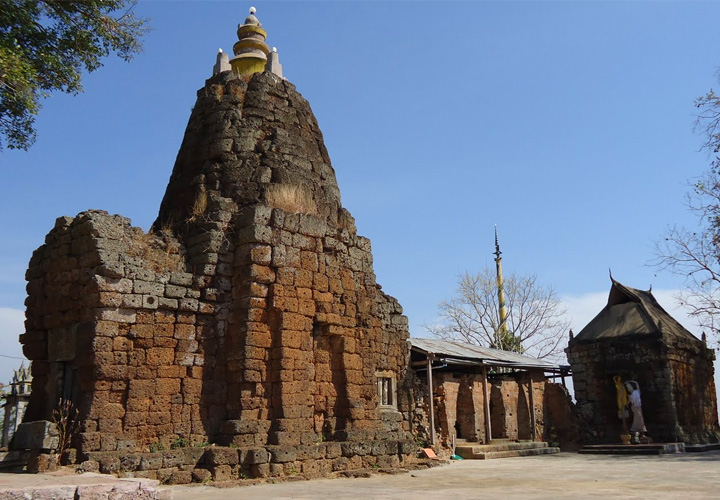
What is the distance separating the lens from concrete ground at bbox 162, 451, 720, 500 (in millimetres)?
8539

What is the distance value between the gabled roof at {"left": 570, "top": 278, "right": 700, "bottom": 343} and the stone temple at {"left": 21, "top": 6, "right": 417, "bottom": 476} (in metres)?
11.6

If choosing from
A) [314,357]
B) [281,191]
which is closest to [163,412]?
[314,357]

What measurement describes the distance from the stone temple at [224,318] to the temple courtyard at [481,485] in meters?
0.92

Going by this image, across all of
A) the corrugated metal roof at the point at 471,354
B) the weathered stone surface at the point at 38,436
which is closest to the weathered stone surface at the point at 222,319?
the weathered stone surface at the point at 38,436

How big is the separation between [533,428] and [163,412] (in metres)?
15.2

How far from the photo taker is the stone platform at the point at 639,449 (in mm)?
18703

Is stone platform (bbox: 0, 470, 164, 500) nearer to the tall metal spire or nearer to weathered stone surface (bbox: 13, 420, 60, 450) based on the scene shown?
weathered stone surface (bbox: 13, 420, 60, 450)

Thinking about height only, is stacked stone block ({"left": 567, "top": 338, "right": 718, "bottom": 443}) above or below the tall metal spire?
below

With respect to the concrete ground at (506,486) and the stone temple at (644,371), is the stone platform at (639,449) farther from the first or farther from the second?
the concrete ground at (506,486)

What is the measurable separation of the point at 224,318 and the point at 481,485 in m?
4.97

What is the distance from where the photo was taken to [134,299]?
33.5 feet

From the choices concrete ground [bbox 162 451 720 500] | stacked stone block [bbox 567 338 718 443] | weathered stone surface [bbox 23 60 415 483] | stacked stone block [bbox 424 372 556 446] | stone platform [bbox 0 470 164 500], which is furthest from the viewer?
stacked stone block [bbox 567 338 718 443]

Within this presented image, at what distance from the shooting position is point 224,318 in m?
11.3

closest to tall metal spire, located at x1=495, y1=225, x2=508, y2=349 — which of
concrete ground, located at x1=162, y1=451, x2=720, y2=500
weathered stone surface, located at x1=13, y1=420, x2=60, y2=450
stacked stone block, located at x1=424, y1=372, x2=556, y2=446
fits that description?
stacked stone block, located at x1=424, y1=372, x2=556, y2=446
